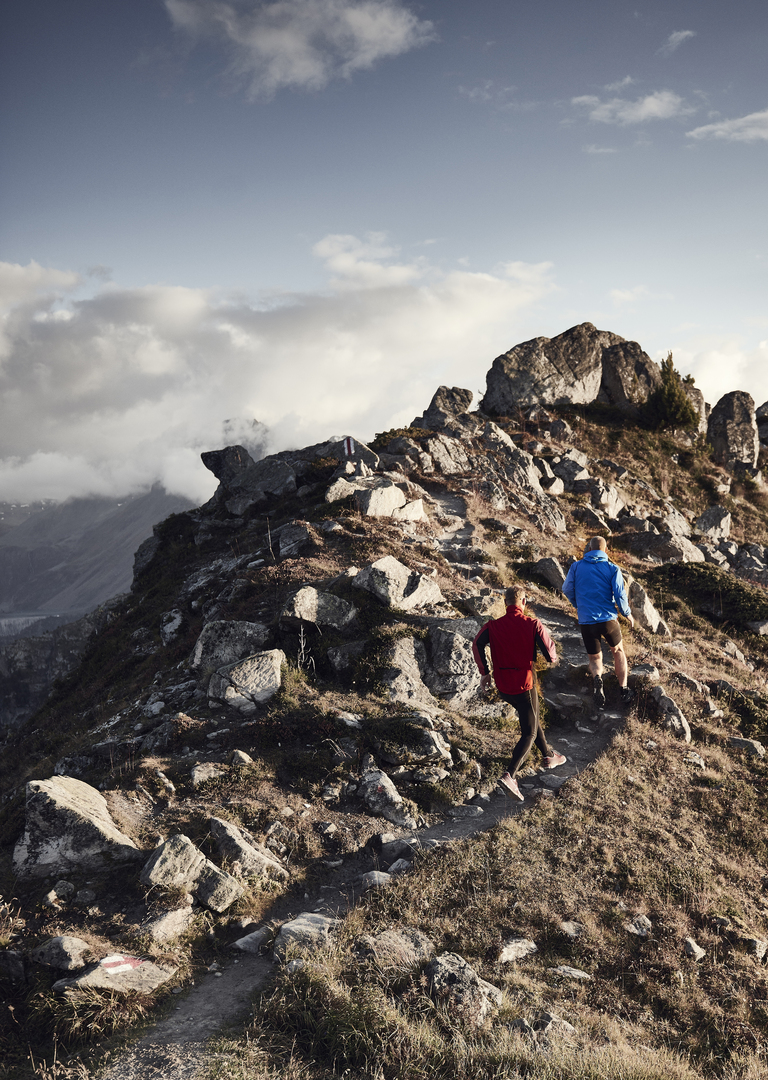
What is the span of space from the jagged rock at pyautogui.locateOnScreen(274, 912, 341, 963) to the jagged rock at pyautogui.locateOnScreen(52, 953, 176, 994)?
116 centimetres

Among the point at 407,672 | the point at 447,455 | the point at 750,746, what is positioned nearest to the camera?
the point at 750,746

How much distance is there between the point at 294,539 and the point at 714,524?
1122 inches

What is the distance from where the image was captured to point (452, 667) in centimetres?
1262

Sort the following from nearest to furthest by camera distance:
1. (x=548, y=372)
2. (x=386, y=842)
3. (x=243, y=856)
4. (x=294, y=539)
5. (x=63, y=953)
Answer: (x=63, y=953) → (x=243, y=856) → (x=386, y=842) → (x=294, y=539) → (x=548, y=372)

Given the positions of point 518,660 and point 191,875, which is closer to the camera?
point 191,875

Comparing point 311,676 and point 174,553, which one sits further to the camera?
point 174,553

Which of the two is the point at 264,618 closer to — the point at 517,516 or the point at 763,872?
the point at 763,872

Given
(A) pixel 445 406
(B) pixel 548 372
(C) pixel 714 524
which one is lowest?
(C) pixel 714 524

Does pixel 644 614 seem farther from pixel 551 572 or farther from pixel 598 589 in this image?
pixel 598 589

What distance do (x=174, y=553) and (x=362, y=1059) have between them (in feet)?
93.1

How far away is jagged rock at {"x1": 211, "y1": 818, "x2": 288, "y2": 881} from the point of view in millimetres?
7672

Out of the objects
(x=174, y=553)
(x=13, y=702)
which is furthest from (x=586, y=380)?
(x=13, y=702)

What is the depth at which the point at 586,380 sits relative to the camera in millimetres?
45031

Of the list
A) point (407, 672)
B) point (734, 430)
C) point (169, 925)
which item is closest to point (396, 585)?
point (407, 672)
